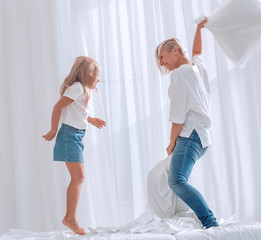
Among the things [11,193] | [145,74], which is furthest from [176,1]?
[11,193]

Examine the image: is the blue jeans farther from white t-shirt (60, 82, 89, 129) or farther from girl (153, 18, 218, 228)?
white t-shirt (60, 82, 89, 129)

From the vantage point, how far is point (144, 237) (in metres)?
1.45

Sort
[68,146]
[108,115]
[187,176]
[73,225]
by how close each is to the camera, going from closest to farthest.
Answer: [187,176]
[73,225]
[68,146]
[108,115]

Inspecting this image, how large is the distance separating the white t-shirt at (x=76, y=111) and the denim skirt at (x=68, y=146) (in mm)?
37

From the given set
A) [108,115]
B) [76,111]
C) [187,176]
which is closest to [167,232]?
[187,176]

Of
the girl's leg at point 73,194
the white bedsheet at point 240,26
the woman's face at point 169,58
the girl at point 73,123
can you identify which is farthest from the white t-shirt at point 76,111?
the white bedsheet at point 240,26

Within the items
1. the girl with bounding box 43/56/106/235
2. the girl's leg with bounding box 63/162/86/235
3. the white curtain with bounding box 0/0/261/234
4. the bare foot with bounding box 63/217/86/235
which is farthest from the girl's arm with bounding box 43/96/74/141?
the white curtain with bounding box 0/0/261/234

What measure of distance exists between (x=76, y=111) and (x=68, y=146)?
7.5 inches

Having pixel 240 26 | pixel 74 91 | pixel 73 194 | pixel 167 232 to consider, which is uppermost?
pixel 240 26

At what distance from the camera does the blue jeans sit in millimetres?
1618

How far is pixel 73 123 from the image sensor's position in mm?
1974

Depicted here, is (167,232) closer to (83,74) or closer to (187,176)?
(187,176)

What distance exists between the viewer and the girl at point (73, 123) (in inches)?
75.5

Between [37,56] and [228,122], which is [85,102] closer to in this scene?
[37,56]
